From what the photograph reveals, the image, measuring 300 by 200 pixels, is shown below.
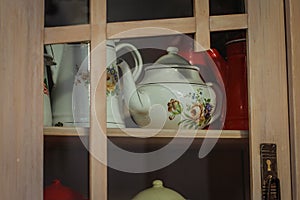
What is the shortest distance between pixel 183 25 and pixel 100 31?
12 centimetres

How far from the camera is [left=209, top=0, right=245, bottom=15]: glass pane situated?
2.57 feet

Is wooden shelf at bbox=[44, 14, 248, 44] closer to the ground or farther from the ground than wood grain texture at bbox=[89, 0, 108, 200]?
farther from the ground

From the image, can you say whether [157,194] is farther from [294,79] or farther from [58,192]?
[294,79]

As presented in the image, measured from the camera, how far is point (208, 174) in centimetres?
77

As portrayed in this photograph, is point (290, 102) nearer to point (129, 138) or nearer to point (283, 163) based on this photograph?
point (283, 163)

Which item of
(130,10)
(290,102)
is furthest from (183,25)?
(290,102)

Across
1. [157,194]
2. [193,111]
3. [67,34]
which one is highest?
[67,34]

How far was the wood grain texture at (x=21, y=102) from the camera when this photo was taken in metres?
0.75

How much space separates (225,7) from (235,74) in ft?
0.32

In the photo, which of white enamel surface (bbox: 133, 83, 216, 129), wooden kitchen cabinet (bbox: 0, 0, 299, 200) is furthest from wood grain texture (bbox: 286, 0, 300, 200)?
white enamel surface (bbox: 133, 83, 216, 129)

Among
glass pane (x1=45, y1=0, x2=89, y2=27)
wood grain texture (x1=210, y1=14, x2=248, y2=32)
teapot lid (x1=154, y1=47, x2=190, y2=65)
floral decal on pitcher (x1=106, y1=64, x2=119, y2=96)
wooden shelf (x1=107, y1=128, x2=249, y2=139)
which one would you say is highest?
glass pane (x1=45, y1=0, x2=89, y2=27)

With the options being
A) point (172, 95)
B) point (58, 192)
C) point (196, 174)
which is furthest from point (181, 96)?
point (58, 192)

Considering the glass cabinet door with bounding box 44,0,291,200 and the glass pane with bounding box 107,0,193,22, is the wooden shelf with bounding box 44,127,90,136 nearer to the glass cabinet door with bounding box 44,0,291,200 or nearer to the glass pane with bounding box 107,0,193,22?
the glass cabinet door with bounding box 44,0,291,200

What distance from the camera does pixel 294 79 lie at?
0.76 m
